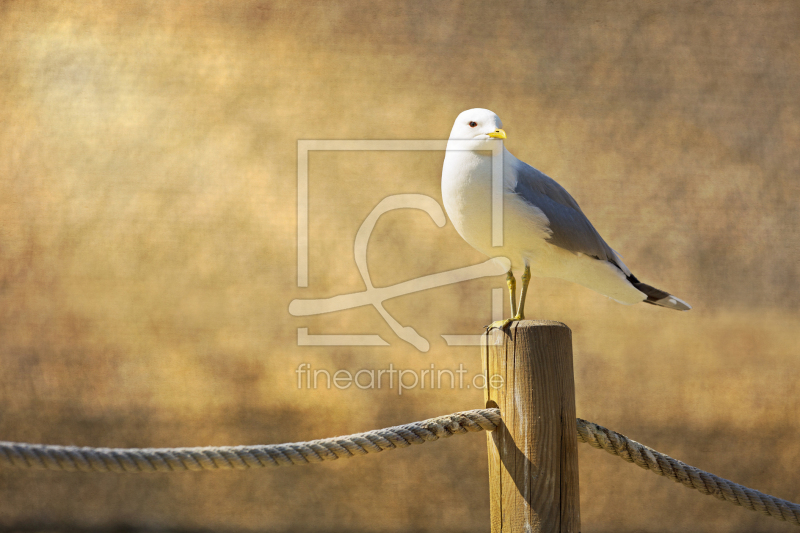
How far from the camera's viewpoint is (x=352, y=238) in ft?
11.5

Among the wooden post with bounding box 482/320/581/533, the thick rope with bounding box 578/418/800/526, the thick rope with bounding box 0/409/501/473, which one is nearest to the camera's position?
the thick rope with bounding box 0/409/501/473

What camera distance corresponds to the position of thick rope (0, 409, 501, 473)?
1.19 metres

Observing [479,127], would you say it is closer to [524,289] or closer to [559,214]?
[559,214]

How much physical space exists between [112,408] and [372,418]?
53.2 inches

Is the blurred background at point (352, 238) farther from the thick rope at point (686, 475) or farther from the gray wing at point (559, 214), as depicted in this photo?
the thick rope at point (686, 475)

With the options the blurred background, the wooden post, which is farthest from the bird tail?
the blurred background

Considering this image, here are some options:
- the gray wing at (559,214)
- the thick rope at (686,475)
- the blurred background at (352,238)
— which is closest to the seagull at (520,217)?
the gray wing at (559,214)

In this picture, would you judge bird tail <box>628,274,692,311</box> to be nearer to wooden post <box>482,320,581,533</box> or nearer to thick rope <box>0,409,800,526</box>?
thick rope <box>0,409,800,526</box>

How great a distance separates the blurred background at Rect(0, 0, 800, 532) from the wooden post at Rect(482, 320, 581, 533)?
80.2 inches

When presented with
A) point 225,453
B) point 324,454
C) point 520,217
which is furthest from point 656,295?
point 225,453

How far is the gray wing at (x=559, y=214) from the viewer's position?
195 centimetres

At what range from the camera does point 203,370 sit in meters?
3.43

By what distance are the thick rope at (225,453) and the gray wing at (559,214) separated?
0.75 meters

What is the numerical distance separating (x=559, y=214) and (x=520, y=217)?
0.63 ft
